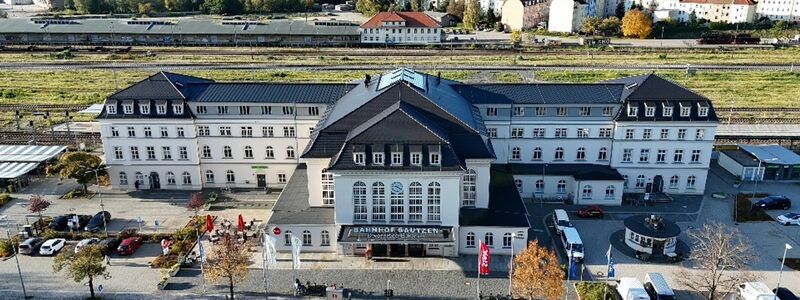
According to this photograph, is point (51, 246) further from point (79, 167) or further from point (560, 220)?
point (560, 220)

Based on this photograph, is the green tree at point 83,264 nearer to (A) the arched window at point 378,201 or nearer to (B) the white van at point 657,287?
(A) the arched window at point 378,201

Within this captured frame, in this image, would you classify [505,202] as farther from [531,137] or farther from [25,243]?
[25,243]

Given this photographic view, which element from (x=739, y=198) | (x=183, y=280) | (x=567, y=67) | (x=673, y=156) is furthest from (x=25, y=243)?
(x=567, y=67)

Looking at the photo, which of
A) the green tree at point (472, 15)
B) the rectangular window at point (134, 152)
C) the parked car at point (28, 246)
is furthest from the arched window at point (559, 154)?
the green tree at point (472, 15)

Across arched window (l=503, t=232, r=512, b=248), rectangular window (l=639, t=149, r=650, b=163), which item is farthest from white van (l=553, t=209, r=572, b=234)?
rectangular window (l=639, t=149, r=650, b=163)

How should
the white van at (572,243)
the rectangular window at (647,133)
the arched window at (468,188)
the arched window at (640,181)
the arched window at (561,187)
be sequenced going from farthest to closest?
1. the arched window at (640,181)
2. the arched window at (561,187)
3. the rectangular window at (647,133)
4. the arched window at (468,188)
5. the white van at (572,243)

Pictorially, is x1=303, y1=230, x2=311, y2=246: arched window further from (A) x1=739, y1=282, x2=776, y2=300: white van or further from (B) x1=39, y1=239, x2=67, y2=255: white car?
(A) x1=739, y1=282, x2=776, y2=300: white van
